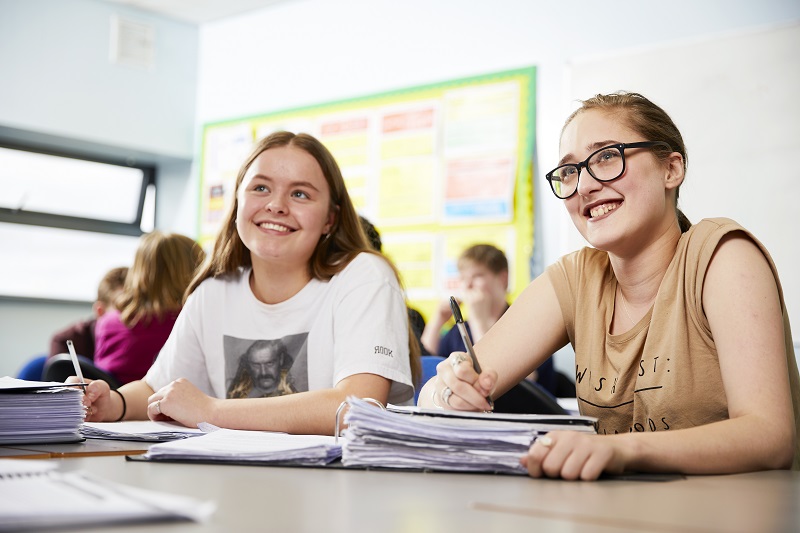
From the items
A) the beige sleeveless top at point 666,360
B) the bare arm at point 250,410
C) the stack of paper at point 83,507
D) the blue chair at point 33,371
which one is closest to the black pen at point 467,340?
the beige sleeveless top at point 666,360

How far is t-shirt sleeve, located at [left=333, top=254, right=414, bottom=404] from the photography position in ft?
5.65

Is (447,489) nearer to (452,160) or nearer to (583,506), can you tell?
(583,506)

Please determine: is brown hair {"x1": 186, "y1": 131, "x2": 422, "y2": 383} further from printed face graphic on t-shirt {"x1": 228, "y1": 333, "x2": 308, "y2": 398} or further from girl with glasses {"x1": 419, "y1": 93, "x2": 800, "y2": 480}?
girl with glasses {"x1": 419, "y1": 93, "x2": 800, "y2": 480}

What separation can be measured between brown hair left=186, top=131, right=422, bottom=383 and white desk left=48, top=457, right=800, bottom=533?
3.44ft

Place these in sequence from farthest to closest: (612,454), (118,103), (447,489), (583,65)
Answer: (118,103), (583,65), (612,454), (447,489)

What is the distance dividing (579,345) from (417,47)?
3.34 m

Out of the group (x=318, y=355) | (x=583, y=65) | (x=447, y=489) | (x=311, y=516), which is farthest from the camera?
(x=583, y=65)

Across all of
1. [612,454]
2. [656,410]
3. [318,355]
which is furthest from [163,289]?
[612,454]

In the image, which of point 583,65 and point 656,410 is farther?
point 583,65

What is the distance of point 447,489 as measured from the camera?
32.2 inches

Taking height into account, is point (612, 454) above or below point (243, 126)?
below

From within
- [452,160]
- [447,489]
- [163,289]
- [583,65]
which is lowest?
[447,489]

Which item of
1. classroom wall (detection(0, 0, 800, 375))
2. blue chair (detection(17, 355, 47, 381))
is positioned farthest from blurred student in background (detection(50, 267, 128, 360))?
classroom wall (detection(0, 0, 800, 375))

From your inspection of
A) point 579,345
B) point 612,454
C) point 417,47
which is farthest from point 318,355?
point 417,47
